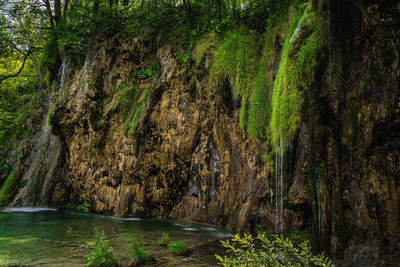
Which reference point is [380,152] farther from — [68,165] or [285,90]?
[68,165]

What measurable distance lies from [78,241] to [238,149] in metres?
4.24

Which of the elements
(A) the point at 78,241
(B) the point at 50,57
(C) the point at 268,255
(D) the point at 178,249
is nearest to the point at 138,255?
(D) the point at 178,249

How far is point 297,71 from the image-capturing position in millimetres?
5352

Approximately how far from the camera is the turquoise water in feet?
14.2

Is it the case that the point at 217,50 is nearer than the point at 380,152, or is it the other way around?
the point at 380,152

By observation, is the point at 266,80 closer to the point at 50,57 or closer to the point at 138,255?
the point at 138,255

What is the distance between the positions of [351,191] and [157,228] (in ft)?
15.6

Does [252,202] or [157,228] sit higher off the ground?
[252,202]

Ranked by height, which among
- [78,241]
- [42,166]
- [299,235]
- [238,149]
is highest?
[238,149]

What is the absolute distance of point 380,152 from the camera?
4.28m

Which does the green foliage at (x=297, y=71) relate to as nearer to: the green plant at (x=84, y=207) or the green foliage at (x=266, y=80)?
the green foliage at (x=266, y=80)

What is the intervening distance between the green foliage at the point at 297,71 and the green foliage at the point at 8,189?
1323 centimetres

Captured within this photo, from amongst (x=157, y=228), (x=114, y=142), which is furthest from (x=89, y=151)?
(x=157, y=228)

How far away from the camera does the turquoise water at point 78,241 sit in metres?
4.34
